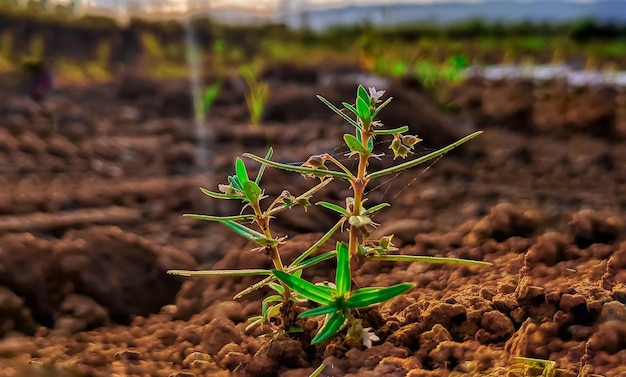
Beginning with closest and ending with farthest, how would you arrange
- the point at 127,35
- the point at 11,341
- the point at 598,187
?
the point at 11,341 → the point at 598,187 → the point at 127,35

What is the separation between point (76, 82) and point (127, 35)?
729mm

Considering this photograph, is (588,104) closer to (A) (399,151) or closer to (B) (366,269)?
(B) (366,269)

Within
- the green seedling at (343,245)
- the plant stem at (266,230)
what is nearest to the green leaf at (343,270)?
the green seedling at (343,245)

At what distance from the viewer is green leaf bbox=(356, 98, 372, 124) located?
689 mm

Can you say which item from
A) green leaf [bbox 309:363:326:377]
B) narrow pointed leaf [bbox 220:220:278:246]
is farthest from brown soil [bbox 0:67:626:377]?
narrow pointed leaf [bbox 220:220:278:246]

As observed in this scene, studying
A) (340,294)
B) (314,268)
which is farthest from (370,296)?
(314,268)

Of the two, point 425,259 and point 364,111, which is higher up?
point 364,111

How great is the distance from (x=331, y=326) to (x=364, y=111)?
240 millimetres

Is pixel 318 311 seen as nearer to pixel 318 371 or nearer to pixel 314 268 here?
pixel 318 371

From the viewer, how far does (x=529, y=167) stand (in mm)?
1857

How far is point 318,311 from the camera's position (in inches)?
24.5

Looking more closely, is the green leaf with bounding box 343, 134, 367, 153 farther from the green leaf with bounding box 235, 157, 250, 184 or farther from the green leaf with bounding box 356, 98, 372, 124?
the green leaf with bounding box 235, 157, 250, 184

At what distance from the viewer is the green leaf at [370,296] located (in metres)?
0.62

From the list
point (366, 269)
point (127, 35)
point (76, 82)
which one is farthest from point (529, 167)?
point (127, 35)
